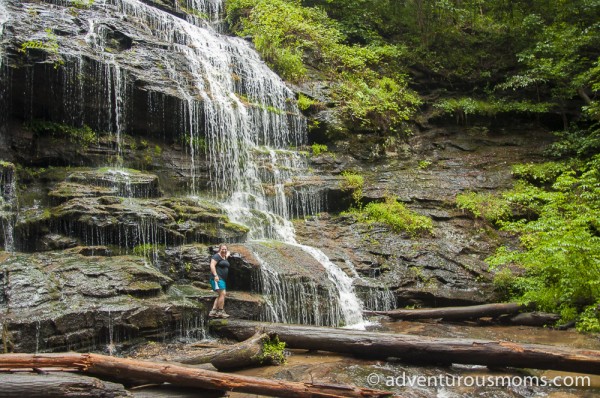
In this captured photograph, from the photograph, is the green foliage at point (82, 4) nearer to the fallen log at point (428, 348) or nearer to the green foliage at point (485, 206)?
the fallen log at point (428, 348)

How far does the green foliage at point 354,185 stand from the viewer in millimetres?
14093

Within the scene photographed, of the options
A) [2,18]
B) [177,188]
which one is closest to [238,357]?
[177,188]

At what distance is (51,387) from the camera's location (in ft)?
14.2

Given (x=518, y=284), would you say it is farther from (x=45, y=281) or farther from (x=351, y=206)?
(x=45, y=281)

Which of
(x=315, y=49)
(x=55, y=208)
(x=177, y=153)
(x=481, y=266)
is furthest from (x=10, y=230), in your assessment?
(x=315, y=49)

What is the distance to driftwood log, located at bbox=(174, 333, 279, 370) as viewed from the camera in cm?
618

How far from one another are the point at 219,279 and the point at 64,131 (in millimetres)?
6711

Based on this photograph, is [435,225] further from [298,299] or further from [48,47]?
[48,47]

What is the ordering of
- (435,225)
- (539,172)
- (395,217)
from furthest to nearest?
(539,172) → (435,225) → (395,217)

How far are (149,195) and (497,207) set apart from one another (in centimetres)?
1053

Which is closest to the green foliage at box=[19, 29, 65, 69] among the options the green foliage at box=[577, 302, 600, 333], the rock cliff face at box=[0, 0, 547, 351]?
the rock cliff face at box=[0, 0, 547, 351]

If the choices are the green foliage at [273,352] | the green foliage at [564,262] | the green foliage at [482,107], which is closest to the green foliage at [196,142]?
the green foliage at [273,352]

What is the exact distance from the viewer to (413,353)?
6.59 m

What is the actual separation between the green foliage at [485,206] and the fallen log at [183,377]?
9835mm
